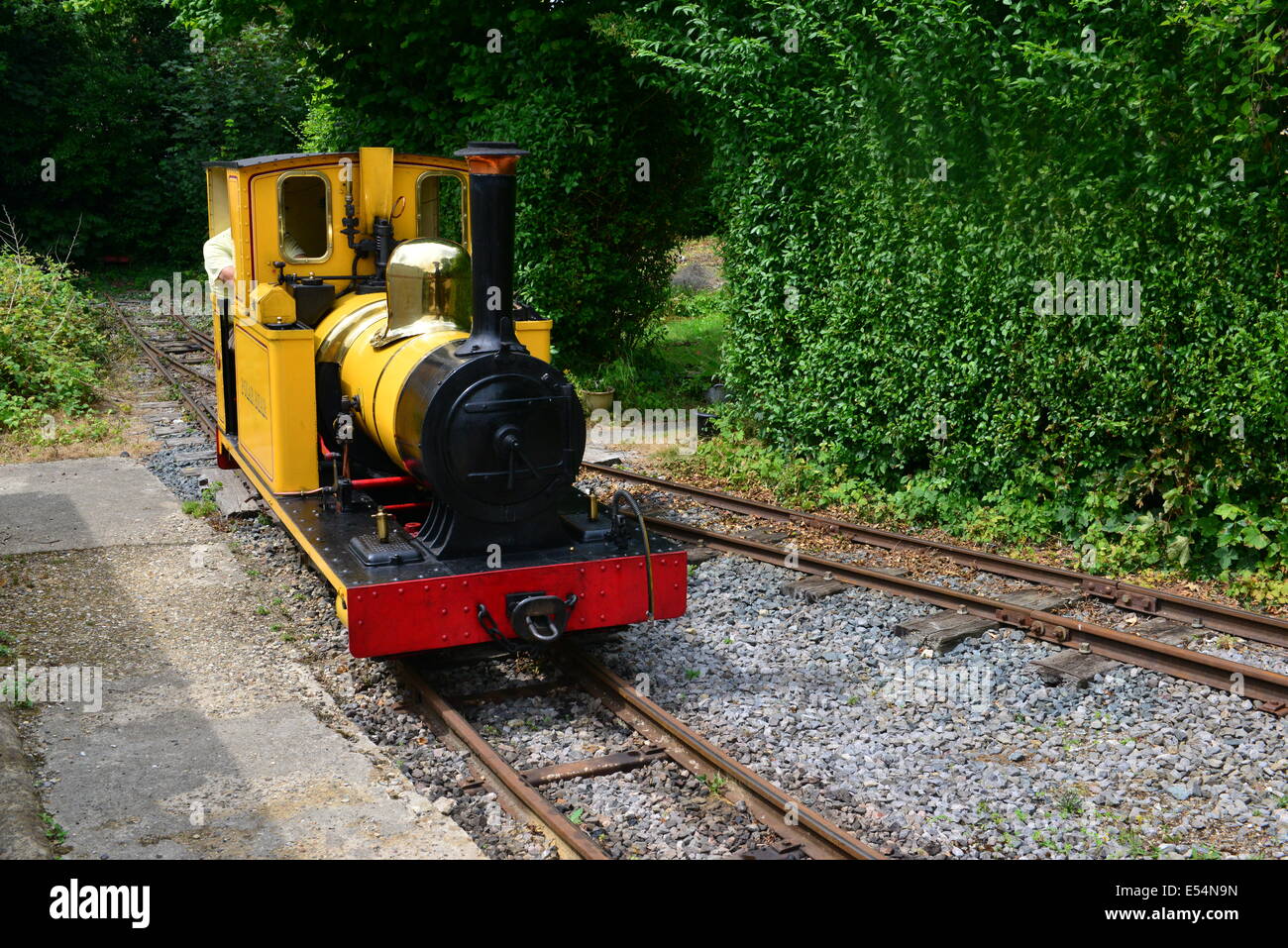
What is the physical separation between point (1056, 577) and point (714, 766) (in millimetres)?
3522

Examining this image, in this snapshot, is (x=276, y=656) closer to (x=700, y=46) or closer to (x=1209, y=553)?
(x=1209, y=553)

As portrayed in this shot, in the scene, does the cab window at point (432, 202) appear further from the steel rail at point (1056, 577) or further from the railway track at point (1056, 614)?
the steel rail at point (1056, 577)

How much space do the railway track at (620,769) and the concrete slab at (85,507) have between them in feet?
12.4

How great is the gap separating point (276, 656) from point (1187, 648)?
16.9 feet

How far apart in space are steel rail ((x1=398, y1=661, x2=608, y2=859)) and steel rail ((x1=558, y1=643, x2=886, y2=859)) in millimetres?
716

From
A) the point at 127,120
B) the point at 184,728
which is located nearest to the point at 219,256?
the point at 184,728

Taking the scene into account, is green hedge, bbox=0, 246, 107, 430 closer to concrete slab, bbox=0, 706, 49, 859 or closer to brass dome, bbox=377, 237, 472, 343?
brass dome, bbox=377, 237, 472, 343

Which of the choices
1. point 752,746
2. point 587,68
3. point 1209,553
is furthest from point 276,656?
point 587,68

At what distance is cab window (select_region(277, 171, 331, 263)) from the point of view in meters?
7.70

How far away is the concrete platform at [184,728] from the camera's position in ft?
14.7

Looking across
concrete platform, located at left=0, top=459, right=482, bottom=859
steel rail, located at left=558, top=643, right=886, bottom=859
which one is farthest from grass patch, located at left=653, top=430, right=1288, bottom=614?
concrete platform, located at left=0, top=459, right=482, bottom=859

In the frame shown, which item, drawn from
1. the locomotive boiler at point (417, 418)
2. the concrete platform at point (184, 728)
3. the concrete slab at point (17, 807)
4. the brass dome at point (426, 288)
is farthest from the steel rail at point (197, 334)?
the concrete slab at point (17, 807)

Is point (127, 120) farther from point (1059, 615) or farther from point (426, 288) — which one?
point (1059, 615)

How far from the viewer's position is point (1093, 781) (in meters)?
5.15
